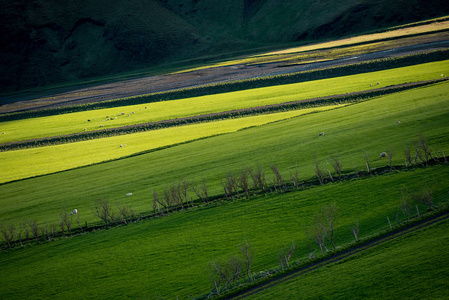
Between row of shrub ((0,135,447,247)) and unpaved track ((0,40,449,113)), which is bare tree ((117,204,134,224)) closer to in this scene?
row of shrub ((0,135,447,247))

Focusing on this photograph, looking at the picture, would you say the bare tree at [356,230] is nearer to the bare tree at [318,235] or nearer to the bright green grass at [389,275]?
the bright green grass at [389,275]

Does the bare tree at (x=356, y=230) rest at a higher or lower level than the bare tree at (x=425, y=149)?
lower

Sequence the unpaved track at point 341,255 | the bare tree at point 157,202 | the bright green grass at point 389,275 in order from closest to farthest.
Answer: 1. the bright green grass at point 389,275
2. the unpaved track at point 341,255
3. the bare tree at point 157,202

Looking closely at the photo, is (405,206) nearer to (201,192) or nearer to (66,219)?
(201,192)

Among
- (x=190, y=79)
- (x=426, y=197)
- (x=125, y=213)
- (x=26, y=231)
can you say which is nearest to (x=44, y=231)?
(x=26, y=231)

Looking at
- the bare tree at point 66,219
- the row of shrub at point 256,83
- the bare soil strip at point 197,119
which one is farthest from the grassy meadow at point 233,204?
the row of shrub at point 256,83

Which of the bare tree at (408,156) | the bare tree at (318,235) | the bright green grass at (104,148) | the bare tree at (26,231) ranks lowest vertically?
the bare tree at (318,235)

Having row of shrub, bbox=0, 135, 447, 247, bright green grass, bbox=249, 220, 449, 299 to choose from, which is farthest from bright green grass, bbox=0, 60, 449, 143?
bright green grass, bbox=249, 220, 449, 299

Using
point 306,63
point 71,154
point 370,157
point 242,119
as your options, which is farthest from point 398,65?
point 71,154
